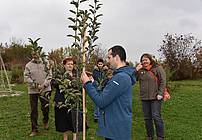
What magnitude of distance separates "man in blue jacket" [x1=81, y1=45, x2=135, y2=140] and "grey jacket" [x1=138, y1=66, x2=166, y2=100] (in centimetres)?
370

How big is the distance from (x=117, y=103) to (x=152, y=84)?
4.00 meters

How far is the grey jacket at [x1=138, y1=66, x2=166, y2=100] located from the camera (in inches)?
331

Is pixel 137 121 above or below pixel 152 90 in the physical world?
below

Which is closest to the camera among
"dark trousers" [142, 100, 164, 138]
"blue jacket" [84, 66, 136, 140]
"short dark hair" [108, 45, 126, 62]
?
"blue jacket" [84, 66, 136, 140]

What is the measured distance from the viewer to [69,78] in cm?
436

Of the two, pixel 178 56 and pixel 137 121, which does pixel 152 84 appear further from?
pixel 178 56

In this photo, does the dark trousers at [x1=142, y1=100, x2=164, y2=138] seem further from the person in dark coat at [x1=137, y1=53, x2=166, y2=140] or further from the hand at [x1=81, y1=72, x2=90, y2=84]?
the hand at [x1=81, y1=72, x2=90, y2=84]

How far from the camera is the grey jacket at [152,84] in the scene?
27.6 feet

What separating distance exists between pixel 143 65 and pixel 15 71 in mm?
21536

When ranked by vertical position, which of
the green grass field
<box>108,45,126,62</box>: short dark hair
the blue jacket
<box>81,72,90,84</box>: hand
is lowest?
the green grass field

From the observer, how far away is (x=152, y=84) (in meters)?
8.50

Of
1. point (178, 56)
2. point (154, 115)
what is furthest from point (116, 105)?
point (178, 56)

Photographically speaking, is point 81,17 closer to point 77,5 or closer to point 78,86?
point 77,5

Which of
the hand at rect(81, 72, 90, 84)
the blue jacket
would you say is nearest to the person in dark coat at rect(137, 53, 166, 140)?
the blue jacket
